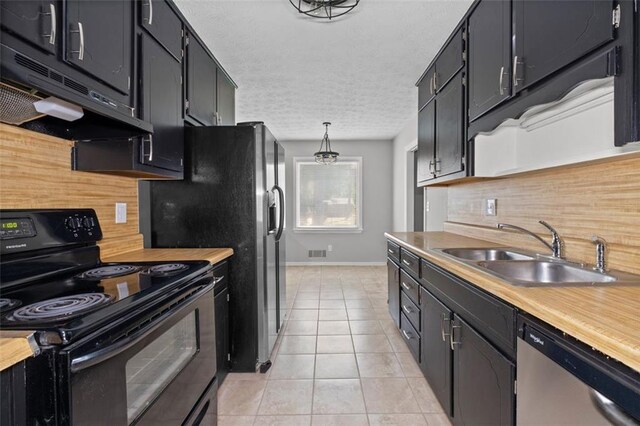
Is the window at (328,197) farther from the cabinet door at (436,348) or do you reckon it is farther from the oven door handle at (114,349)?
the oven door handle at (114,349)

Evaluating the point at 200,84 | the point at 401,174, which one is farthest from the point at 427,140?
the point at 401,174

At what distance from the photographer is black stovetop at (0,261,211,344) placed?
81 cm

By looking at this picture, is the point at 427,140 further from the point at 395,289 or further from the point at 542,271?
the point at 542,271

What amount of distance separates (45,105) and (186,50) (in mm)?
1251

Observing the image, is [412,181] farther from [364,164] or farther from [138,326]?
[138,326]

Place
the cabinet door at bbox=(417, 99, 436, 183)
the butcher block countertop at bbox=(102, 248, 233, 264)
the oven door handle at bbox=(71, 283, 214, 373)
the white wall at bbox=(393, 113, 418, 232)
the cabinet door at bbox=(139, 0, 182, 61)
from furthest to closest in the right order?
the white wall at bbox=(393, 113, 418, 232), the cabinet door at bbox=(417, 99, 436, 183), the butcher block countertop at bbox=(102, 248, 233, 264), the cabinet door at bbox=(139, 0, 182, 61), the oven door handle at bbox=(71, 283, 214, 373)

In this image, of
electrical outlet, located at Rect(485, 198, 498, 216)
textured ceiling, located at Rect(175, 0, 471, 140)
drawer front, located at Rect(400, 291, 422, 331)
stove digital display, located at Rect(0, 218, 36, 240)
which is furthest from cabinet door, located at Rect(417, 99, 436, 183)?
stove digital display, located at Rect(0, 218, 36, 240)

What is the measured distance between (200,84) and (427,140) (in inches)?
77.7

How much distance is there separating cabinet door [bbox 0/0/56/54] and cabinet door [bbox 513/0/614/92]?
1828 mm

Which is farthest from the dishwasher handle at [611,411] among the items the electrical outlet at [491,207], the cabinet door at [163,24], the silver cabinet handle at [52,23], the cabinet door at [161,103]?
the cabinet door at [163,24]

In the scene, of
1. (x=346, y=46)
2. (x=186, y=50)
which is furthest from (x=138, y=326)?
(x=346, y=46)

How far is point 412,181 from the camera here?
202 inches

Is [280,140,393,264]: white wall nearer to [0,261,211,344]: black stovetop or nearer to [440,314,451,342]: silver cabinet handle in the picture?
[440,314,451,342]: silver cabinet handle

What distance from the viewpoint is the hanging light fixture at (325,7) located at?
186 centimetres
